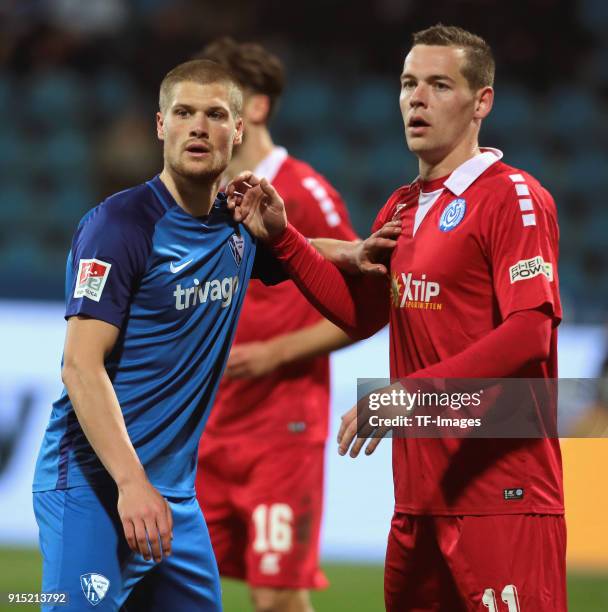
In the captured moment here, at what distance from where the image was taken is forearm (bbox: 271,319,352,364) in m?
4.95

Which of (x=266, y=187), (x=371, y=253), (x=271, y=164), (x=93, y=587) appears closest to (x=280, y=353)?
(x=271, y=164)

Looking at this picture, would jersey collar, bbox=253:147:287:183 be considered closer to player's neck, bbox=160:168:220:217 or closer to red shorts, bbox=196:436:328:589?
red shorts, bbox=196:436:328:589

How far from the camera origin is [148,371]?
3400 millimetres

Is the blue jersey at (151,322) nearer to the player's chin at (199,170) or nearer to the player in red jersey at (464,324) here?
the player's chin at (199,170)

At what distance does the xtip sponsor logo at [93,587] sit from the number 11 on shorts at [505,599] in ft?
3.55

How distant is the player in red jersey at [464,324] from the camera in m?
3.36

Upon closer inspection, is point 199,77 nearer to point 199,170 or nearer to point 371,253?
point 199,170

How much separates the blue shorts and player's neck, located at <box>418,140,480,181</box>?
1286 millimetres

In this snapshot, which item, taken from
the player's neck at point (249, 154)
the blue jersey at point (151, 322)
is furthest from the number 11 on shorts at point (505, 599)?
the player's neck at point (249, 154)

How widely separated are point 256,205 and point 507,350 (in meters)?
0.95

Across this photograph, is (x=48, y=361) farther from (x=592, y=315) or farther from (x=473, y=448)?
(x=473, y=448)

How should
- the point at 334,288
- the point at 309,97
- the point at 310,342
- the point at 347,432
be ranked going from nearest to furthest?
Answer: the point at 347,432, the point at 334,288, the point at 310,342, the point at 309,97

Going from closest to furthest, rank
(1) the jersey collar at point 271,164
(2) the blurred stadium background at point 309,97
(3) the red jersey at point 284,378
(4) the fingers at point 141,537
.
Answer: (4) the fingers at point 141,537 < (3) the red jersey at point 284,378 < (1) the jersey collar at point 271,164 < (2) the blurred stadium background at point 309,97

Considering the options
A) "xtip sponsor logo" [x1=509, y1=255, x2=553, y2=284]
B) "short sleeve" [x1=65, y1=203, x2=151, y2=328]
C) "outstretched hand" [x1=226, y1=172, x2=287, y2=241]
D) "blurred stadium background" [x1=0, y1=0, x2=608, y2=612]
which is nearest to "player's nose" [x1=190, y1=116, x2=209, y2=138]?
"outstretched hand" [x1=226, y1=172, x2=287, y2=241]
